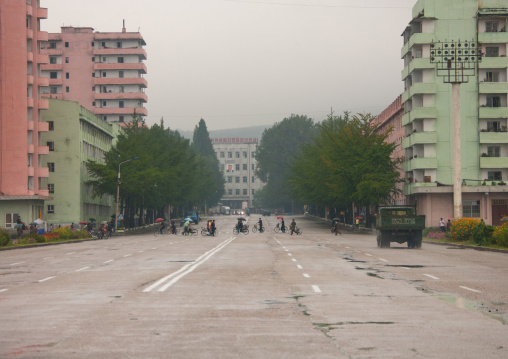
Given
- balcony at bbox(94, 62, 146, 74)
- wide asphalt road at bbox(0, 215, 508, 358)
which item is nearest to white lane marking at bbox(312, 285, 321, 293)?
wide asphalt road at bbox(0, 215, 508, 358)

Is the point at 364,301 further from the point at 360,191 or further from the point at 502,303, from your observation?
the point at 360,191

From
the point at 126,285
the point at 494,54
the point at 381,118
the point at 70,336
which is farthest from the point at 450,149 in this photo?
the point at 70,336

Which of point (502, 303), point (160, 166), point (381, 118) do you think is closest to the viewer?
point (502, 303)

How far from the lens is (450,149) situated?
89.7 metres

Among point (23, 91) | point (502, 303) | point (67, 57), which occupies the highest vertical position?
point (67, 57)

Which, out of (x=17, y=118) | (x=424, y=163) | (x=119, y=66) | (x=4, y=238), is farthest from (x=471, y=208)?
(x=119, y=66)

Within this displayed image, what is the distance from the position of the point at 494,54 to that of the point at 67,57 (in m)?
86.0

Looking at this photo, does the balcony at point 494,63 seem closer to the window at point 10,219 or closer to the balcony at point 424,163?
the balcony at point 424,163

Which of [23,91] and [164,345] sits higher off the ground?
[23,91]

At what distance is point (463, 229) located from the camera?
162 feet

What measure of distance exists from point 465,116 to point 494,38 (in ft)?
29.8

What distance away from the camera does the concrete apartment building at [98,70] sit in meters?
149

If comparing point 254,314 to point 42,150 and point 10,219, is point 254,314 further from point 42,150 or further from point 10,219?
point 42,150

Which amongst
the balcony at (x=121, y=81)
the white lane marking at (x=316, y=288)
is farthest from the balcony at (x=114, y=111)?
the white lane marking at (x=316, y=288)
